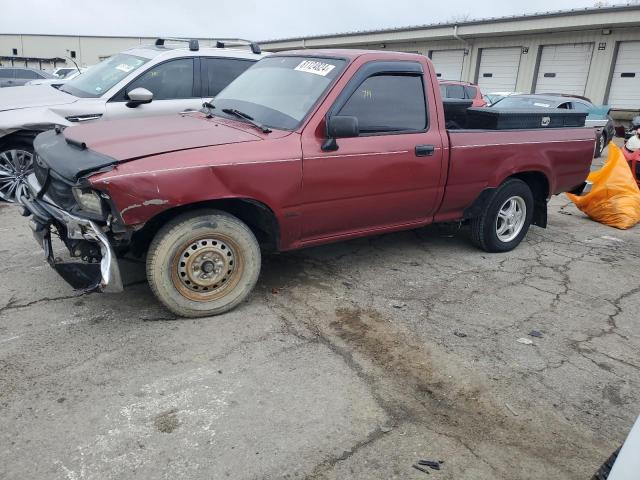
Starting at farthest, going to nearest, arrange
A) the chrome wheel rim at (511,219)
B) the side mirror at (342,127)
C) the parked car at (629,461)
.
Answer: the chrome wheel rim at (511,219)
the side mirror at (342,127)
the parked car at (629,461)

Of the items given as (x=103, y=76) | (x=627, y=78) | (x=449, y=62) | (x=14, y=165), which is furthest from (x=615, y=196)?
(x=449, y=62)

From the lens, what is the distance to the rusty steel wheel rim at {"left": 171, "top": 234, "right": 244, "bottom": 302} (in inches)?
143

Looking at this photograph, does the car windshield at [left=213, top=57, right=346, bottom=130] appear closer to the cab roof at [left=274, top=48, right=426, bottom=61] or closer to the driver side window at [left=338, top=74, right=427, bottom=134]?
the cab roof at [left=274, top=48, right=426, bottom=61]

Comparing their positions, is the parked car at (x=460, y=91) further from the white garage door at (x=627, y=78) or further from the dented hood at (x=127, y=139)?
the dented hood at (x=127, y=139)

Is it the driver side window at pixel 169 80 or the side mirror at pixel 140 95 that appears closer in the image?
the side mirror at pixel 140 95

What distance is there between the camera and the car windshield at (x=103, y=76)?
6312mm

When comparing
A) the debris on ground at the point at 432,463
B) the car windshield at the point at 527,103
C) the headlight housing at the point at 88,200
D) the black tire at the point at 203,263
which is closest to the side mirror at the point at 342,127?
the black tire at the point at 203,263

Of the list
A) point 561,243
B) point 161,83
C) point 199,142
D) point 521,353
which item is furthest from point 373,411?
point 161,83

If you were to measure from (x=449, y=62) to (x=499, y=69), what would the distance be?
2.95 meters

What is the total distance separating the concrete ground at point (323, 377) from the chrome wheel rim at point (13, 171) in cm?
158

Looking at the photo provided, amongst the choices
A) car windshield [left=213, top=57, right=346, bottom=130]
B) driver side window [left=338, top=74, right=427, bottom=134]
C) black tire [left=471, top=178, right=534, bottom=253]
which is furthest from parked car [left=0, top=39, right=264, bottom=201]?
black tire [left=471, top=178, right=534, bottom=253]

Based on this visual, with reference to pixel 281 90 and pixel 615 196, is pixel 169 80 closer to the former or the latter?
pixel 281 90

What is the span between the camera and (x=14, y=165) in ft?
20.2

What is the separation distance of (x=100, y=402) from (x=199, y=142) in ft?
5.85
